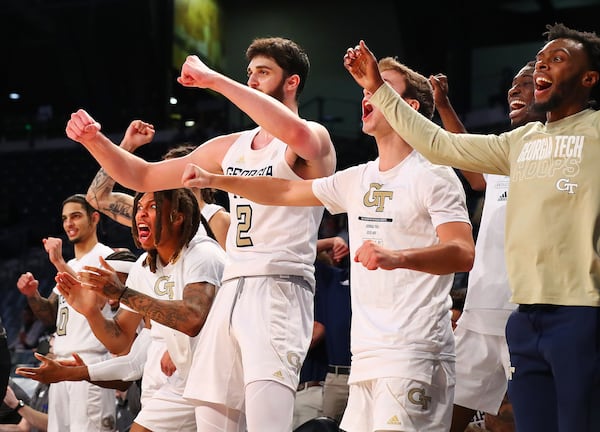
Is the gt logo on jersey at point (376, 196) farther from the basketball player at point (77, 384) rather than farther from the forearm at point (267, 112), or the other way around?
the basketball player at point (77, 384)

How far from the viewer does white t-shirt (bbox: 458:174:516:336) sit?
13.3 feet

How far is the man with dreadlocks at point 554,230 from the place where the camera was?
104 inches

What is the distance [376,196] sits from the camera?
328cm

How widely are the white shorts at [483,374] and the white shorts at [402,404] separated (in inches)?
34.6

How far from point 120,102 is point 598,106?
1747 cm

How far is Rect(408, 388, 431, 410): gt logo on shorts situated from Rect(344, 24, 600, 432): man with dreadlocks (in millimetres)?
362

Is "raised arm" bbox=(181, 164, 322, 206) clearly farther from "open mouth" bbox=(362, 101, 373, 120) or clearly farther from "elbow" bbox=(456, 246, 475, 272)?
"elbow" bbox=(456, 246, 475, 272)

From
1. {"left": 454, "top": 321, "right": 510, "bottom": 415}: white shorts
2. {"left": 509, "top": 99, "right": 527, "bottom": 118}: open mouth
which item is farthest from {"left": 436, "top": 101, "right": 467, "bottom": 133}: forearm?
{"left": 454, "top": 321, "right": 510, "bottom": 415}: white shorts

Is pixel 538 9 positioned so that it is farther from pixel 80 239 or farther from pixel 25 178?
pixel 80 239

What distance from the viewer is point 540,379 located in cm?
273

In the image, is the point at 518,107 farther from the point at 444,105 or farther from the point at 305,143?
the point at 305,143

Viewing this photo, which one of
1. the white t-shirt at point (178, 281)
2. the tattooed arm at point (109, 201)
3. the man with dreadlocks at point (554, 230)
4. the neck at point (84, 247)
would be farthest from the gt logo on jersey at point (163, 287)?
the neck at point (84, 247)


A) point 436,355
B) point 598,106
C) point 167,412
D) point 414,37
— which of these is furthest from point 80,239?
point 414,37

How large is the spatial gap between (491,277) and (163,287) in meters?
1.65
